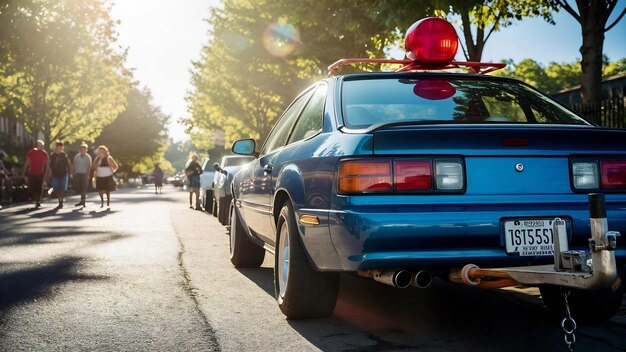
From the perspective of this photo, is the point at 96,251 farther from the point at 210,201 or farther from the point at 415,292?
the point at 210,201

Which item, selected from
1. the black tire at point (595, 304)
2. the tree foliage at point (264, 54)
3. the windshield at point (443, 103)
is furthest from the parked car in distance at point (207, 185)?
the black tire at point (595, 304)

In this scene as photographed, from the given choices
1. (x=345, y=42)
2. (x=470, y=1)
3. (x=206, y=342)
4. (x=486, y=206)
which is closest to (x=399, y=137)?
(x=486, y=206)

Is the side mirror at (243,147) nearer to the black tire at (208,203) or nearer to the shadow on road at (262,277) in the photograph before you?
the shadow on road at (262,277)

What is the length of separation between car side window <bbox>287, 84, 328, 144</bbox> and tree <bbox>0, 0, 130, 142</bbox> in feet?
64.4

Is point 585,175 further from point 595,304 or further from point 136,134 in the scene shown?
point 136,134

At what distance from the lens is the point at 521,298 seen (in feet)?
20.4

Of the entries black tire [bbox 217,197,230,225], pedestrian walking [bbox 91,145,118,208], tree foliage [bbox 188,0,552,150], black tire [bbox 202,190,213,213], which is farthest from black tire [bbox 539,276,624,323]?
pedestrian walking [bbox 91,145,118,208]

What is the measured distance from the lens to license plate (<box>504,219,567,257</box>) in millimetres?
4266

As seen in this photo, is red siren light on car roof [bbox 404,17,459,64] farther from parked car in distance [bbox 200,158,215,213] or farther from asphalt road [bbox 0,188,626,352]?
parked car in distance [bbox 200,158,215,213]

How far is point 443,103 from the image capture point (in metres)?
5.09

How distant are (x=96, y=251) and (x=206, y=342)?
220 inches

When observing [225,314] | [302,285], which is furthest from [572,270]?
[225,314]

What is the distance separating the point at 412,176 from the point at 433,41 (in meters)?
2.08

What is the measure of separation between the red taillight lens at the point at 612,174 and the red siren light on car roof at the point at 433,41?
6.24ft
